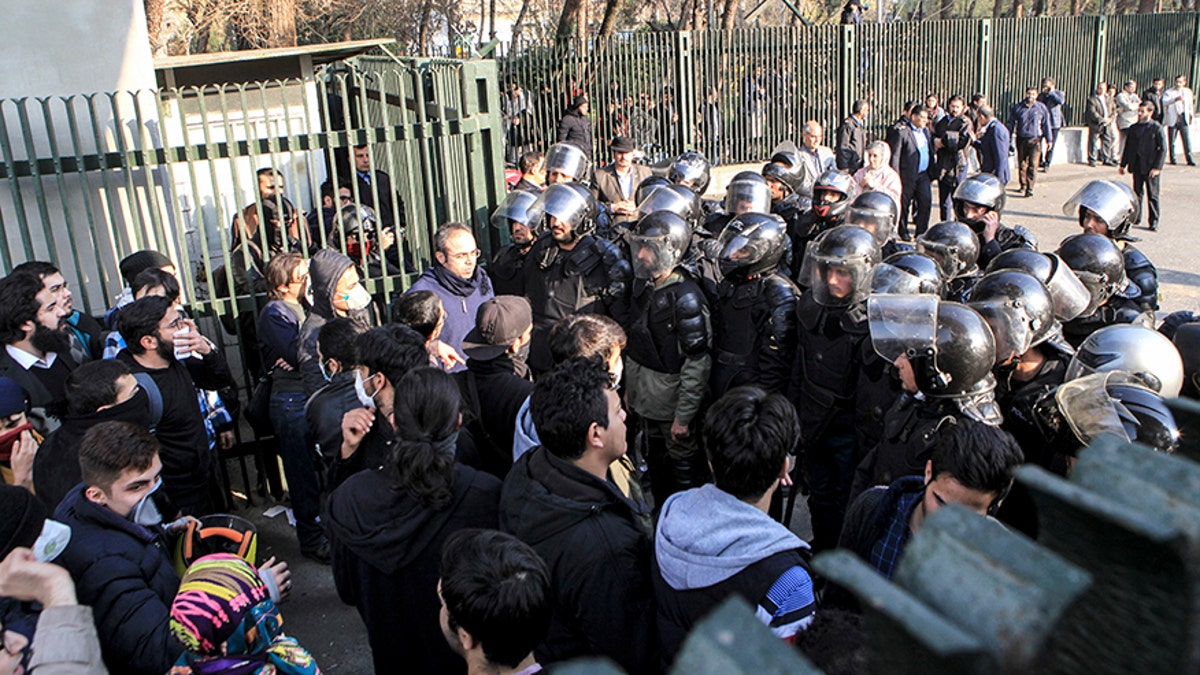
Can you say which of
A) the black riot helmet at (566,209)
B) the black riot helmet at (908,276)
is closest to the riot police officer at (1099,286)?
the black riot helmet at (908,276)

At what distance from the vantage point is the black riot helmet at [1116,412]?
2906 millimetres

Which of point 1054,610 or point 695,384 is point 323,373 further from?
point 1054,610

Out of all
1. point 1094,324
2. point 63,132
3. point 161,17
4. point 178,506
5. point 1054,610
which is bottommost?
point 178,506

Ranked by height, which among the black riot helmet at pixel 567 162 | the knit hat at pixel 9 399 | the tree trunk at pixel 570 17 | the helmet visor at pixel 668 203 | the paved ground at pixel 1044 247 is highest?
the tree trunk at pixel 570 17

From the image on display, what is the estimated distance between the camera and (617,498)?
2.75 metres

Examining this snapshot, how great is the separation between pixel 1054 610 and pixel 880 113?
17856 mm

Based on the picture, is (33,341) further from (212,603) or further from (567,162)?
(567,162)

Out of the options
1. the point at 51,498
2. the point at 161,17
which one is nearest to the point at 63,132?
the point at 51,498

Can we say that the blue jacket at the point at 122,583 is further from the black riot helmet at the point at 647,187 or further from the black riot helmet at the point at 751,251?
the black riot helmet at the point at 647,187

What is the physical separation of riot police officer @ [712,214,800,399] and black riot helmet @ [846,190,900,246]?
110cm

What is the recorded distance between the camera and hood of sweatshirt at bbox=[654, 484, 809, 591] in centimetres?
243

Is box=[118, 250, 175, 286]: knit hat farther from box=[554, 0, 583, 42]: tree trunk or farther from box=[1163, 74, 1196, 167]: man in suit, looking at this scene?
box=[1163, 74, 1196, 167]: man in suit

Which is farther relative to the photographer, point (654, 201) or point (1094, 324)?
point (654, 201)

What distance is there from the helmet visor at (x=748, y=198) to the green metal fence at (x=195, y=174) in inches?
71.2
